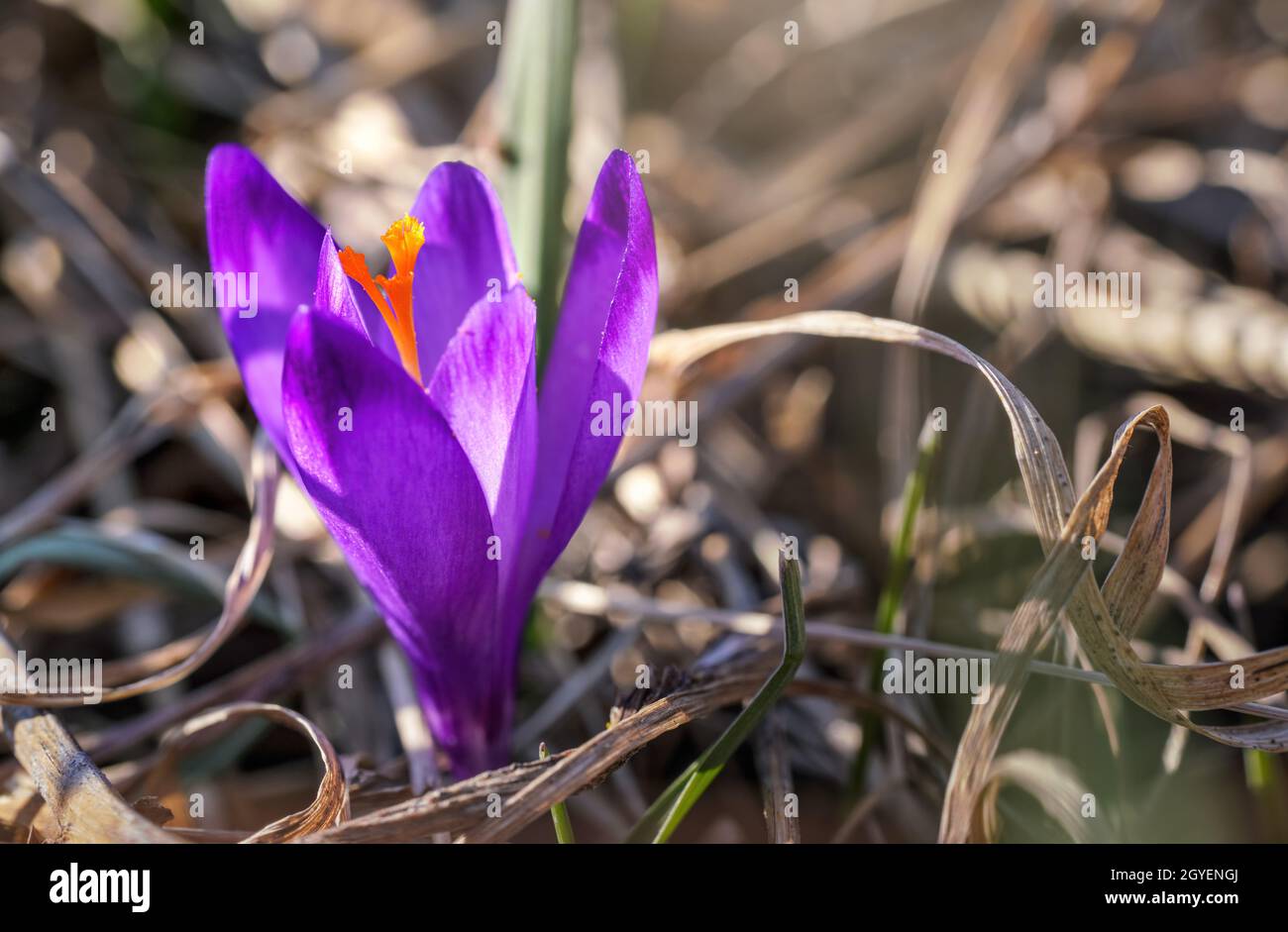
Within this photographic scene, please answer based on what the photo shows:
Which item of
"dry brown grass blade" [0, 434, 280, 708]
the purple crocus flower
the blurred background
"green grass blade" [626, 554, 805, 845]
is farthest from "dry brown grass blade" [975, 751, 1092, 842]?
"dry brown grass blade" [0, 434, 280, 708]

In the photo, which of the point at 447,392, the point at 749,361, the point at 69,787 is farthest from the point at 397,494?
the point at 749,361

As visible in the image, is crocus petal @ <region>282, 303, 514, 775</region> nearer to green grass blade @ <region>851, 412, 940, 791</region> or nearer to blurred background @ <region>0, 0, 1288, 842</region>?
blurred background @ <region>0, 0, 1288, 842</region>

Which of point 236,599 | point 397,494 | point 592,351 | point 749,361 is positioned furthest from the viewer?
point 749,361

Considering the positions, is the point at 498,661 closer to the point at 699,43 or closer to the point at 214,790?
the point at 214,790

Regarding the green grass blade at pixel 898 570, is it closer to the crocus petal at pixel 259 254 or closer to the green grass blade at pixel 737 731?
the green grass blade at pixel 737 731

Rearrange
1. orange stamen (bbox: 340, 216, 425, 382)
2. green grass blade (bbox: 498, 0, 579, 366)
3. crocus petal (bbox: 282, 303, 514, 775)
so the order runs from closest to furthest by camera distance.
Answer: crocus petal (bbox: 282, 303, 514, 775)
orange stamen (bbox: 340, 216, 425, 382)
green grass blade (bbox: 498, 0, 579, 366)

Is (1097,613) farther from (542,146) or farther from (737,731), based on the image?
(542,146)
